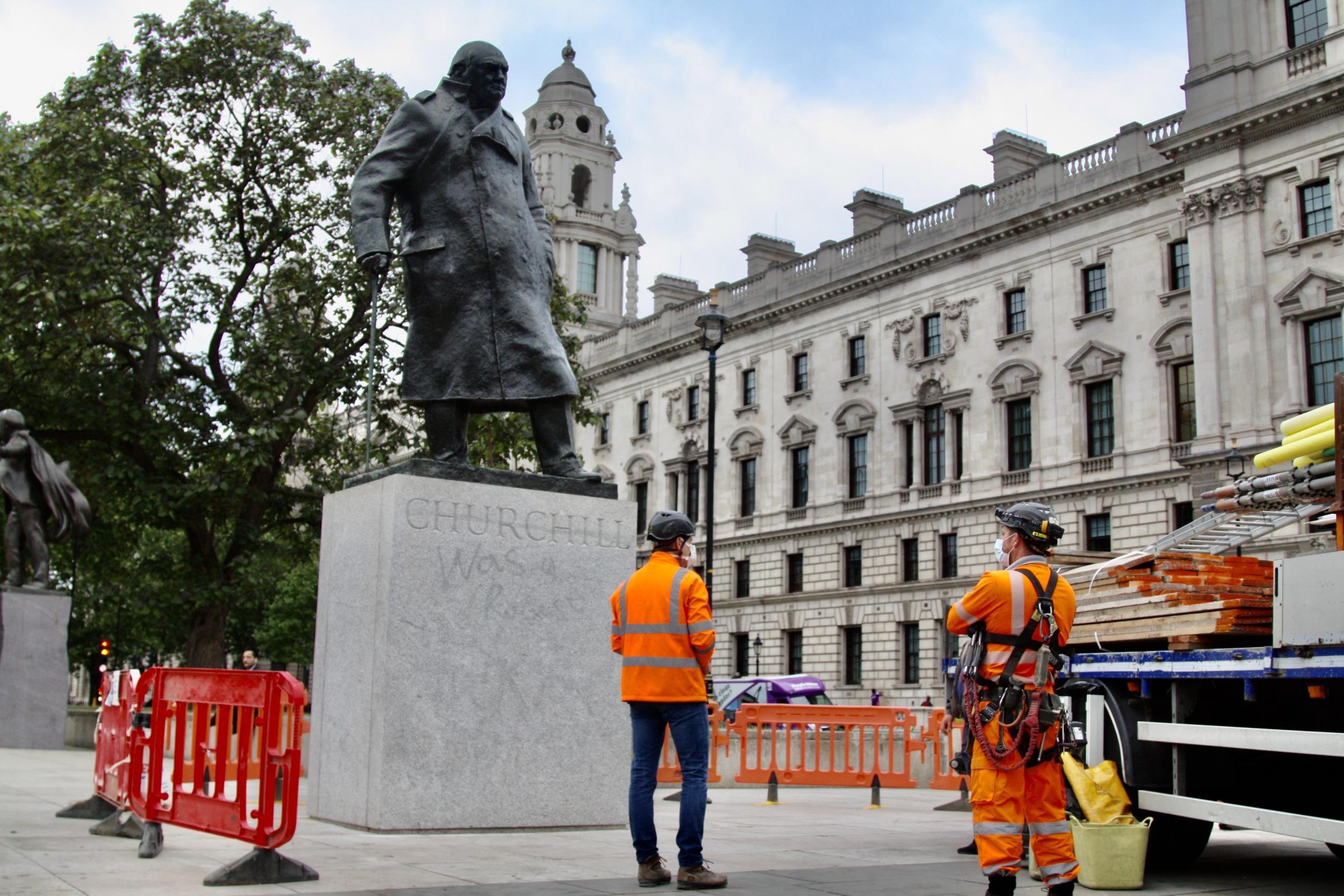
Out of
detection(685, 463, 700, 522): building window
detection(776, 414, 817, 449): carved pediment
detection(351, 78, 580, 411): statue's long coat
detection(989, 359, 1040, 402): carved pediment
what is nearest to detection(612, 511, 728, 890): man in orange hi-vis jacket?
detection(351, 78, 580, 411): statue's long coat

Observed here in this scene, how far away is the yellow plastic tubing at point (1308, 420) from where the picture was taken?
8.15m

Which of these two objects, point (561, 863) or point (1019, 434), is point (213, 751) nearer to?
point (561, 863)

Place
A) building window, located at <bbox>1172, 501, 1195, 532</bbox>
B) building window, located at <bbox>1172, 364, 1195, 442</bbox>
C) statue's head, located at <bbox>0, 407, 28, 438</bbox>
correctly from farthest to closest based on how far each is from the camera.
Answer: building window, located at <bbox>1172, 364, 1195, 442</bbox>, building window, located at <bbox>1172, 501, 1195, 532</bbox>, statue's head, located at <bbox>0, 407, 28, 438</bbox>

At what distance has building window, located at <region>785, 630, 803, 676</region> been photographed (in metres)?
54.0

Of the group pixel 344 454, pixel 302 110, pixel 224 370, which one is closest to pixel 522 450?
pixel 344 454

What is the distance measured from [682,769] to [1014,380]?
1586 inches

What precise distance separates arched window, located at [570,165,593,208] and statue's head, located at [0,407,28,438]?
6205cm

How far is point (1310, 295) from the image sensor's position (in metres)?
35.7

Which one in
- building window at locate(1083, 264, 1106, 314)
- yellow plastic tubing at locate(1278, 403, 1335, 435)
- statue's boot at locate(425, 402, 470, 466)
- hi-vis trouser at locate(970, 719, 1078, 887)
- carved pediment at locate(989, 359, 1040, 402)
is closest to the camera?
hi-vis trouser at locate(970, 719, 1078, 887)

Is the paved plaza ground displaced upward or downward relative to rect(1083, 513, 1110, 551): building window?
downward

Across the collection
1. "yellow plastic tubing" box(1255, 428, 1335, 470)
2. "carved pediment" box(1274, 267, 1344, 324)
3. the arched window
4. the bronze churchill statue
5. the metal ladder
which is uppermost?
the arched window

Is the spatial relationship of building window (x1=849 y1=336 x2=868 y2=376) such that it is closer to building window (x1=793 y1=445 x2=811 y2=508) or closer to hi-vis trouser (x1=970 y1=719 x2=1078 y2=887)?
building window (x1=793 y1=445 x2=811 y2=508)

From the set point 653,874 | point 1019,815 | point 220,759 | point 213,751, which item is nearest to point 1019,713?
point 1019,815

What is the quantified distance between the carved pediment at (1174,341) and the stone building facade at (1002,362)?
70 mm
